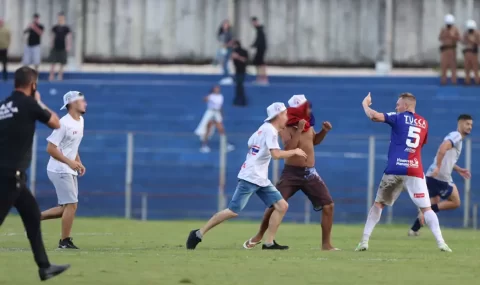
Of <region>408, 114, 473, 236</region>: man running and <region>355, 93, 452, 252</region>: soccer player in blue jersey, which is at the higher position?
<region>355, 93, 452, 252</region>: soccer player in blue jersey

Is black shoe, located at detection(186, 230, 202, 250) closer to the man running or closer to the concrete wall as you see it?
the man running

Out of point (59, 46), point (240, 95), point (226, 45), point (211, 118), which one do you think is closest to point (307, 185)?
point (211, 118)

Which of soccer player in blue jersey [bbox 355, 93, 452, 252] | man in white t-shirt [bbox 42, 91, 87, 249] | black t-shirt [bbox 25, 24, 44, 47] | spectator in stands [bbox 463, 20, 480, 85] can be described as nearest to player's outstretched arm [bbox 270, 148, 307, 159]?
soccer player in blue jersey [bbox 355, 93, 452, 252]

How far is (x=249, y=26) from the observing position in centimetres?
4178

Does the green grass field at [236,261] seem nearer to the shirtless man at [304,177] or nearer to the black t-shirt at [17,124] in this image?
the shirtless man at [304,177]

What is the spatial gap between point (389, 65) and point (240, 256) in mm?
25885

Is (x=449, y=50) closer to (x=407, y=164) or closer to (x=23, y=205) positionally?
(x=407, y=164)

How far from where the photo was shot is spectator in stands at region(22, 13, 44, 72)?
125 ft

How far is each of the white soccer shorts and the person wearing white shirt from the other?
575 inches

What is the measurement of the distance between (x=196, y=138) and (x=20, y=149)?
19.0 meters

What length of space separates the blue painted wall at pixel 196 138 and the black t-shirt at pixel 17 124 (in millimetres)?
15842

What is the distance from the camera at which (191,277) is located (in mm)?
12516

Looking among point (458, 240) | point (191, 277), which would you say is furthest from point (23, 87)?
point (458, 240)

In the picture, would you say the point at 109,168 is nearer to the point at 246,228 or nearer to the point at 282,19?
the point at 246,228
